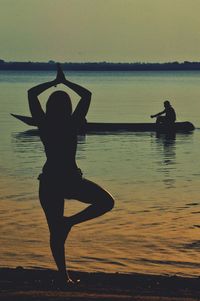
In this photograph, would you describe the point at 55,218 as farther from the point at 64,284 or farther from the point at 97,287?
the point at 97,287

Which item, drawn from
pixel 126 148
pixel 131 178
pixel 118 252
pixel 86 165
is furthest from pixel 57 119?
pixel 126 148

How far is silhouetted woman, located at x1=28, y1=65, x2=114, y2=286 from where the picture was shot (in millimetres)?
7980

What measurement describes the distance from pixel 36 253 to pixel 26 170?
1490cm

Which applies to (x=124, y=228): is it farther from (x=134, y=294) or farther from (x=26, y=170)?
(x=26, y=170)

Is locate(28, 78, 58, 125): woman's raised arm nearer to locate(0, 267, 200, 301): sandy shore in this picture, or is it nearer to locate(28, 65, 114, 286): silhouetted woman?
locate(28, 65, 114, 286): silhouetted woman

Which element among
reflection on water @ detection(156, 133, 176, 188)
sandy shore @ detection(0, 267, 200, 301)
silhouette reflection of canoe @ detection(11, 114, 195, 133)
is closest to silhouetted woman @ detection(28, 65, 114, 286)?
sandy shore @ detection(0, 267, 200, 301)

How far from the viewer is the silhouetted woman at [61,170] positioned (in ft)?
26.2

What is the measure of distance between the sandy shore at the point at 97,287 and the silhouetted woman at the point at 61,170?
1.49 feet

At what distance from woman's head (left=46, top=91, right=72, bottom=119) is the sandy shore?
62.7 inches

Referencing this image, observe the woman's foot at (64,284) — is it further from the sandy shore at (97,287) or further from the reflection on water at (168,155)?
the reflection on water at (168,155)

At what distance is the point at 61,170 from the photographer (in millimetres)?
7984

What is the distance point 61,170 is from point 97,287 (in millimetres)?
1241

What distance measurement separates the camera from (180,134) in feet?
142

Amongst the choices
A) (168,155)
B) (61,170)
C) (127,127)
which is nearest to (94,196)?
(61,170)
